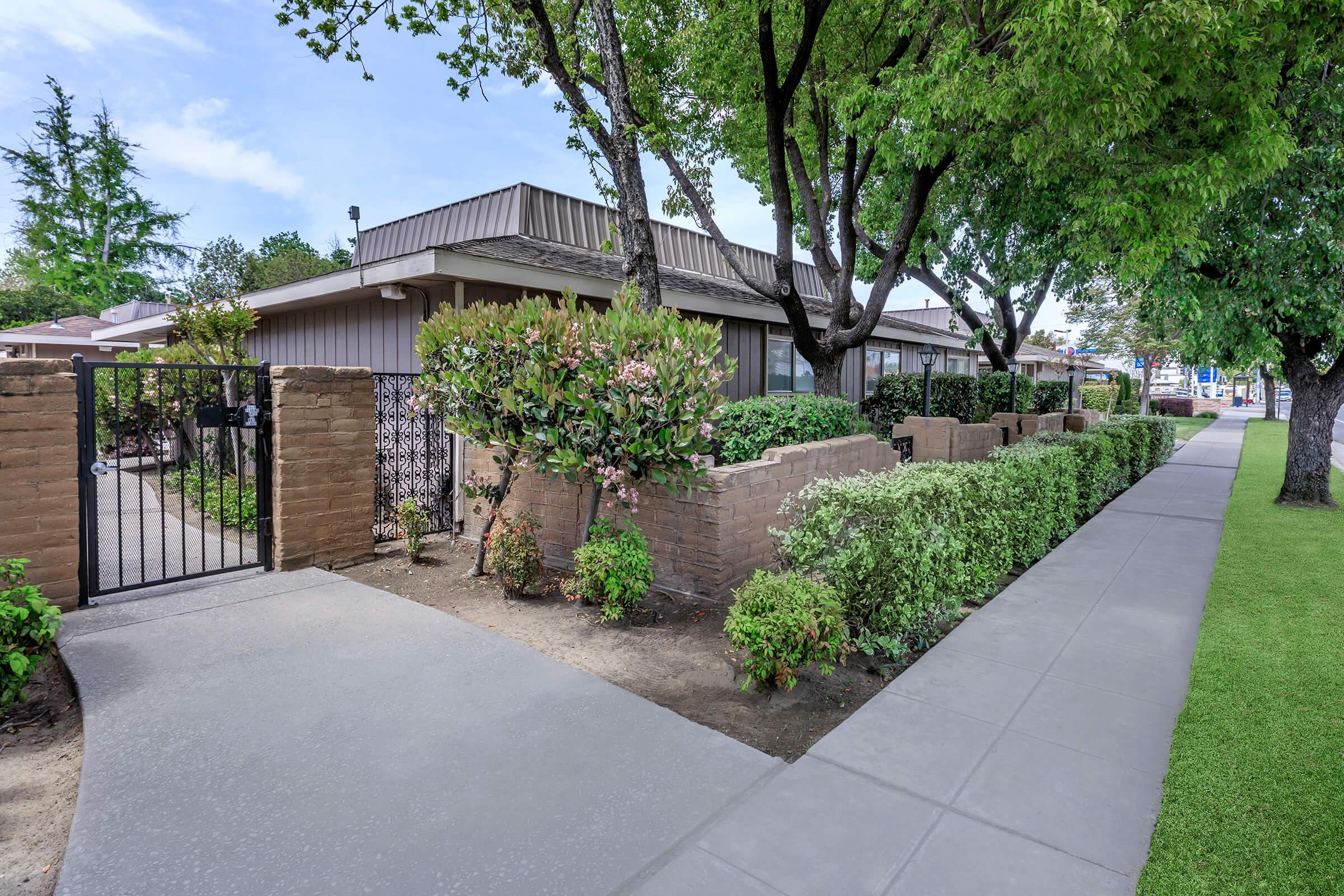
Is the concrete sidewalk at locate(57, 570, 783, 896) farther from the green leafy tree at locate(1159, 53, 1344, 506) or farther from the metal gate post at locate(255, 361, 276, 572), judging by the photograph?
the green leafy tree at locate(1159, 53, 1344, 506)

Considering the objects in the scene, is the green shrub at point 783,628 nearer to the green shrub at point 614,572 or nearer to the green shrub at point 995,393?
the green shrub at point 614,572

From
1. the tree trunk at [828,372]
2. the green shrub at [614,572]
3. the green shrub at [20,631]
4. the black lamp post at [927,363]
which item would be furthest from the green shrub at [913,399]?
the green shrub at [20,631]

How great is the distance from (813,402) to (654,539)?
3.06 metres

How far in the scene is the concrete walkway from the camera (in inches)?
88.7

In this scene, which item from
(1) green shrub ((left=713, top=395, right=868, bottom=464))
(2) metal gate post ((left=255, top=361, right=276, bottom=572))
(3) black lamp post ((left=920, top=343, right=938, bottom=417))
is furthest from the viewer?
(3) black lamp post ((left=920, top=343, right=938, bottom=417))

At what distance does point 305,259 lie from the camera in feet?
117

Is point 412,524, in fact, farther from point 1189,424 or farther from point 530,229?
point 1189,424

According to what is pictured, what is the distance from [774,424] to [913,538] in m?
2.71

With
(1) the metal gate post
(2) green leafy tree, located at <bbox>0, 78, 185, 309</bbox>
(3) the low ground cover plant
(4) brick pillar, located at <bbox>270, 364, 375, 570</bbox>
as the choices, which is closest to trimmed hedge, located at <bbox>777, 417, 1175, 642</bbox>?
(3) the low ground cover plant

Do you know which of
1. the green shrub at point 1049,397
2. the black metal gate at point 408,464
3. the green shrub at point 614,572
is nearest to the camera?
the green shrub at point 614,572

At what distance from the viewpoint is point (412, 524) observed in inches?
240

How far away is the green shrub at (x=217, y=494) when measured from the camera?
763 cm

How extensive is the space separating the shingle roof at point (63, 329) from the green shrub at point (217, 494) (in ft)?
36.9

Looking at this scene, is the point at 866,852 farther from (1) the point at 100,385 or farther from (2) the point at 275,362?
(1) the point at 100,385
